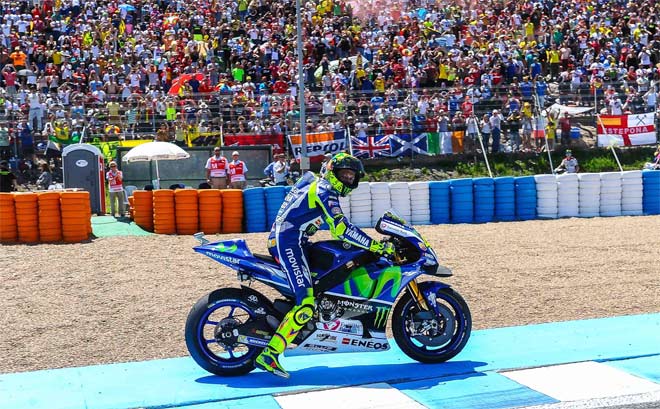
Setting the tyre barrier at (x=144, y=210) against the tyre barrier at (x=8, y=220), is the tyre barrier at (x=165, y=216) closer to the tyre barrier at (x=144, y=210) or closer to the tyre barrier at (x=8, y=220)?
the tyre barrier at (x=144, y=210)

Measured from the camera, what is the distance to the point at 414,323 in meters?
7.62

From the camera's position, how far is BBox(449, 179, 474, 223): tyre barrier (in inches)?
728

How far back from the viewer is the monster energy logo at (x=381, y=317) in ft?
24.7

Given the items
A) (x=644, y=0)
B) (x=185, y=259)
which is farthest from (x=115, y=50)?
(x=644, y=0)

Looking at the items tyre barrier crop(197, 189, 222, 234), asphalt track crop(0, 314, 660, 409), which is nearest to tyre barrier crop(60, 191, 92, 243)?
tyre barrier crop(197, 189, 222, 234)

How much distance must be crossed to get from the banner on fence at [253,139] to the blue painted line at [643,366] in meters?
16.8

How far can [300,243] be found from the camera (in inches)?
287

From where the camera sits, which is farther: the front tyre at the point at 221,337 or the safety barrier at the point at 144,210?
the safety barrier at the point at 144,210

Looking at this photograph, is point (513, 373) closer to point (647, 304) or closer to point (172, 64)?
point (647, 304)

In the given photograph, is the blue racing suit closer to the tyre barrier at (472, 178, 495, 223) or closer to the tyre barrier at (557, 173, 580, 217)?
the tyre barrier at (472, 178, 495, 223)

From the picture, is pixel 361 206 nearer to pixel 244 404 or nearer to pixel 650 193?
pixel 650 193

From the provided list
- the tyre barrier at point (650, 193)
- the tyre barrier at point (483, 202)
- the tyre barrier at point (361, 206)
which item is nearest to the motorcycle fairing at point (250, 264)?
the tyre barrier at point (361, 206)

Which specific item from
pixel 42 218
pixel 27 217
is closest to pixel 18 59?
pixel 27 217

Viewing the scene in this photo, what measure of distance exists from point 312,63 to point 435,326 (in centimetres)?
2122
